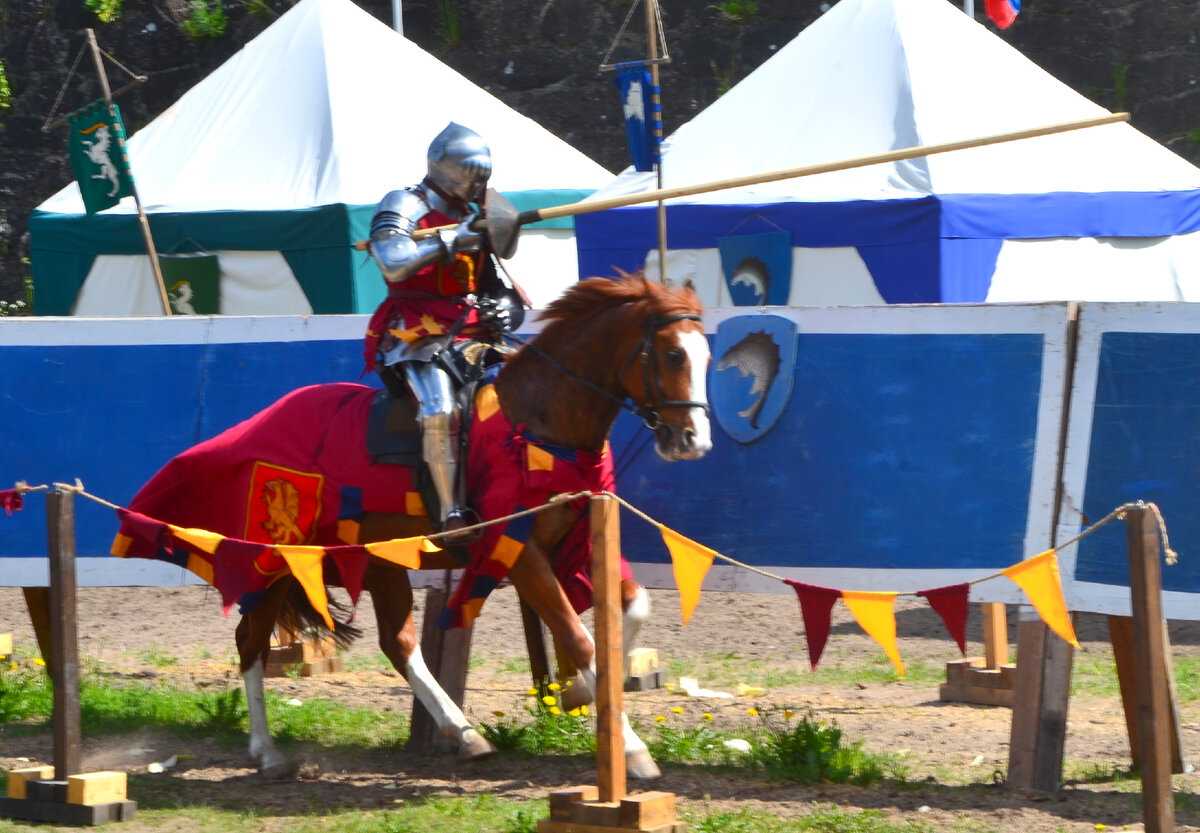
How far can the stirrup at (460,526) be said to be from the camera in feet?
17.5

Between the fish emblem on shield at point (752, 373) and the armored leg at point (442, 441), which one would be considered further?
the fish emblem on shield at point (752, 373)

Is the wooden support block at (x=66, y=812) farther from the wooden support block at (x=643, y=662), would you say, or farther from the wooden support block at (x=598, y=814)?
the wooden support block at (x=643, y=662)

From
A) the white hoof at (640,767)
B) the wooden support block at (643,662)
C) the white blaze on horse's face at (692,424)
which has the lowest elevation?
the white hoof at (640,767)

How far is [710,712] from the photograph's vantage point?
670 centimetres

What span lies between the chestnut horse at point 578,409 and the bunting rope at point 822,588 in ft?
0.91

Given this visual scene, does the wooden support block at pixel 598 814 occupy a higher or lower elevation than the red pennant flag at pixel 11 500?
lower

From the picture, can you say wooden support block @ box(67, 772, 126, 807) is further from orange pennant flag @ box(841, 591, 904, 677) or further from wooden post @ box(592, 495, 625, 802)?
orange pennant flag @ box(841, 591, 904, 677)

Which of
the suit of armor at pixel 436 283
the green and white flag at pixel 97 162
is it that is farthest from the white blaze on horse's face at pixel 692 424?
the green and white flag at pixel 97 162

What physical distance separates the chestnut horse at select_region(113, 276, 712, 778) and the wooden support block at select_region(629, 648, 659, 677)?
151 cm

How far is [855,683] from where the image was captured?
738 cm

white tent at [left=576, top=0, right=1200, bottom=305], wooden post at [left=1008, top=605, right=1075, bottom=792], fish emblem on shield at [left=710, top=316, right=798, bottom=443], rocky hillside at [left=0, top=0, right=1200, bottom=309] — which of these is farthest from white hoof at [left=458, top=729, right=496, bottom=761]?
rocky hillside at [left=0, top=0, right=1200, bottom=309]

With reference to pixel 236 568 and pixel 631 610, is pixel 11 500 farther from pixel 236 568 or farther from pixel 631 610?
pixel 631 610

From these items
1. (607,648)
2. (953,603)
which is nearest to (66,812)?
(607,648)

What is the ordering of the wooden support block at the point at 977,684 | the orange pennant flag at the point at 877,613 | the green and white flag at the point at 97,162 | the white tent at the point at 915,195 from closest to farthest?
the orange pennant flag at the point at 877,613 < the wooden support block at the point at 977,684 < the green and white flag at the point at 97,162 < the white tent at the point at 915,195
